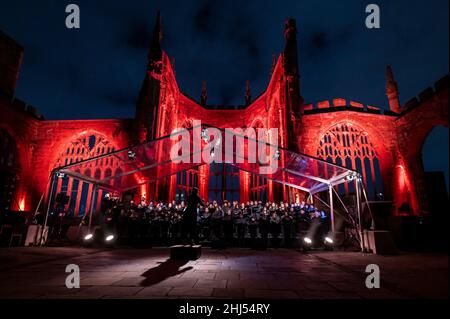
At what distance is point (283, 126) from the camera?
13.7 meters

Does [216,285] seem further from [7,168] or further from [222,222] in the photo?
[7,168]

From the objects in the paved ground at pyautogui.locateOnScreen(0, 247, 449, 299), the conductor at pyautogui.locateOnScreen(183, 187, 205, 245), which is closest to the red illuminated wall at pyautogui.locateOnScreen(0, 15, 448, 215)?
the conductor at pyautogui.locateOnScreen(183, 187, 205, 245)

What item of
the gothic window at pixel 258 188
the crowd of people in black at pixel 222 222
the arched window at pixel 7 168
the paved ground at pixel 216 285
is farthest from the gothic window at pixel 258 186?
the arched window at pixel 7 168

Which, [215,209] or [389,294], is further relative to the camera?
[215,209]

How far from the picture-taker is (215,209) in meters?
9.36

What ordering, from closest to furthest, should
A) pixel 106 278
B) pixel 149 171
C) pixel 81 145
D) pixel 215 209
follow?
pixel 106 278
pixel 215 209
pixel 149 171
pixel 81 145

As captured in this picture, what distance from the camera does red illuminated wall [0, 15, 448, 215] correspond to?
42.4 ft

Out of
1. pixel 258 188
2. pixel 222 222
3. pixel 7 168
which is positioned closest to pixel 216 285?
pixel 222 222

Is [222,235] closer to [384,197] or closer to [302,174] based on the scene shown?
[302,174]

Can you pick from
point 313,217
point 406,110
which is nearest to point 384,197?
point 406,110

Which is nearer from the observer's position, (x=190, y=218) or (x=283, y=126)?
(x=190, y=218)

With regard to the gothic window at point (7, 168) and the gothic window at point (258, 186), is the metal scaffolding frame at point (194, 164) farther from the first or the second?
the gothic window at point (7, 168)

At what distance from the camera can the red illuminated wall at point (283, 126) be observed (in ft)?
42.4

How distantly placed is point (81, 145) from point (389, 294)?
19.5 m
